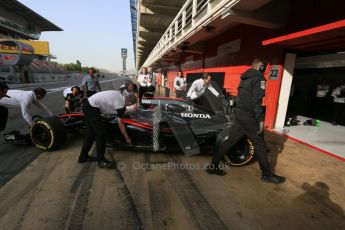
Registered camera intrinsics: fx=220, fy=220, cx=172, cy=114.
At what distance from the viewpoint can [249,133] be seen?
3.00 meters

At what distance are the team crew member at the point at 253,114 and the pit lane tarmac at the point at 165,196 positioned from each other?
0.42 meters

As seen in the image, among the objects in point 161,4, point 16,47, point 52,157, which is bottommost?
point 52,157

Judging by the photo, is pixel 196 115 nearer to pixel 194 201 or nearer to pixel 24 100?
pixel 194 201

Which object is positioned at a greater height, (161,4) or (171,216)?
(161,4)

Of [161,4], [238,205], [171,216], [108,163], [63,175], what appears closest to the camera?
[171,216]

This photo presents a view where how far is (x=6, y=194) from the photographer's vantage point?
2607mm

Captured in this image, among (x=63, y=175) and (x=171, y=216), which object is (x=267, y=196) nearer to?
(x=171, y=216)

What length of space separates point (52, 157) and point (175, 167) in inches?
82.9

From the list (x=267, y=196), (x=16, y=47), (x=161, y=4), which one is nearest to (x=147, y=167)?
(x=267, y=196)

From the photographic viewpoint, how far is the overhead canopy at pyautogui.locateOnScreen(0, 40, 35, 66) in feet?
81.9

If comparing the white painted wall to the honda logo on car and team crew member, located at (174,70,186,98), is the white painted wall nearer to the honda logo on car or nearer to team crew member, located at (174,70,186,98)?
the honda logo on car

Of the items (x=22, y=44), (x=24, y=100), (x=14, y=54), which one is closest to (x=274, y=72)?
(x=24, y=100)

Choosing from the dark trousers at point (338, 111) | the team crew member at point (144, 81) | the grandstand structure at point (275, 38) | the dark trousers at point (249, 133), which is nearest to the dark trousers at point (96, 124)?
the dark trousers at point (249, 133)

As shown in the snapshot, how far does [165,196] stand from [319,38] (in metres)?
4.31
